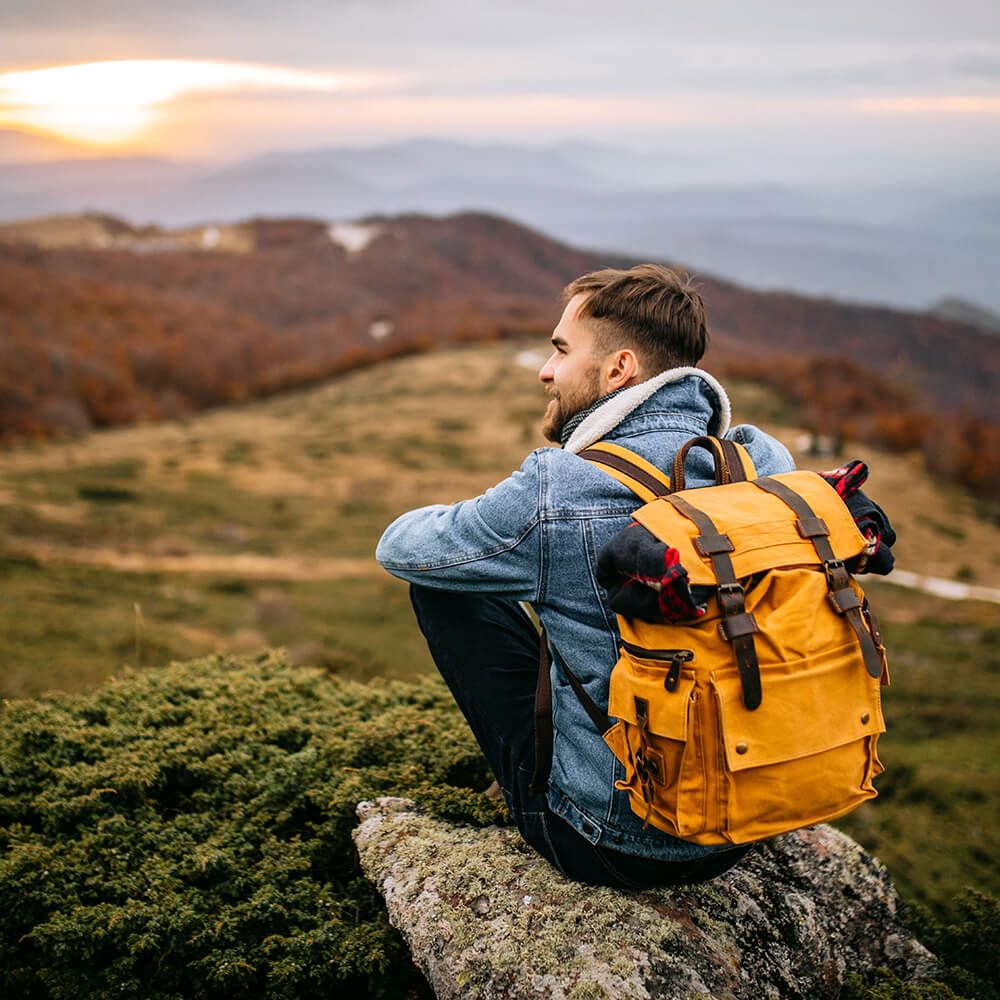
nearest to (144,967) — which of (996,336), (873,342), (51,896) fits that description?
(51,896)

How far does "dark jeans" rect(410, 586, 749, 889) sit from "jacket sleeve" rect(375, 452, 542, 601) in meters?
0.32

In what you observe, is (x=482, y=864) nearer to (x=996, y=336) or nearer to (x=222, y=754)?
(x=222, y=754)

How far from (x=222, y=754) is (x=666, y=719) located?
251 centimetres

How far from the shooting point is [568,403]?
2.79 m

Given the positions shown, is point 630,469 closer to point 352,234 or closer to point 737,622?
point 737,622

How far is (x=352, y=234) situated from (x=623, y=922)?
106 metres

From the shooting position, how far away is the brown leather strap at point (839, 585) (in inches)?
84.7

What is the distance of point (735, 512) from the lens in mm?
2186

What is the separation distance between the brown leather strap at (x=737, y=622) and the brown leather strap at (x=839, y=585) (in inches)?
10.8

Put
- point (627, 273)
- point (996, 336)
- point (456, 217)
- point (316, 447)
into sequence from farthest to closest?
point (456, 217)
point (996, 336)
point (316, 447)
point (627, 273)

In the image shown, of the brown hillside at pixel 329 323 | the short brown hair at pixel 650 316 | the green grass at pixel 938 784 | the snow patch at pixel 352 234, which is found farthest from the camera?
the snow patch at pixel 352 234

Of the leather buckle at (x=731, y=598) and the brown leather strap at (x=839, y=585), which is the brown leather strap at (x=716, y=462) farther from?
the leather buckle at (x=731, y=598)

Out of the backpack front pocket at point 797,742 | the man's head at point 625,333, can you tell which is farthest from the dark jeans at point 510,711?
the man's head at point 625,333

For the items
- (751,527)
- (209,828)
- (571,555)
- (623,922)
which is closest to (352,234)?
(209,828)
